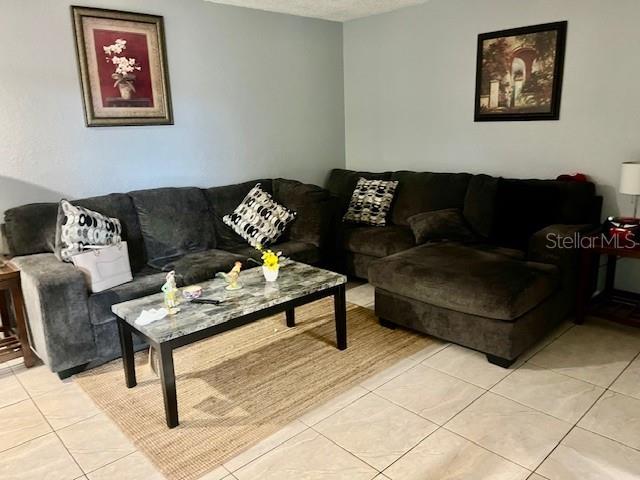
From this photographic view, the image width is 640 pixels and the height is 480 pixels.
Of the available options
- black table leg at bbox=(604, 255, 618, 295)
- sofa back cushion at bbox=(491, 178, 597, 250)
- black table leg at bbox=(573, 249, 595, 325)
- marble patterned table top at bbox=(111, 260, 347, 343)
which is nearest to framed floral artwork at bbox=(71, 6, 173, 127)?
marble patterned table top at bbox=(111, 260, 347, 343)

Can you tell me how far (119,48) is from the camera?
11.3 feet

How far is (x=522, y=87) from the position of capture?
3.73 metres

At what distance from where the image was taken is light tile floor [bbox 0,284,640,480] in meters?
1.93

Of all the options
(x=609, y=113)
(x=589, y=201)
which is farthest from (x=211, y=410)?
(x=609, y=113)

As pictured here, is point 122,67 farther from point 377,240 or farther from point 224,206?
point 377,240

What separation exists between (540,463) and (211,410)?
149 cm

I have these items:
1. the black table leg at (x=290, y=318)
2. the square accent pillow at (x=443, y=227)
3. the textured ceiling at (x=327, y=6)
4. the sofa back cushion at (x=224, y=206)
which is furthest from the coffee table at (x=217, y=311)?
the textured ceiling at (x=327, y=6)

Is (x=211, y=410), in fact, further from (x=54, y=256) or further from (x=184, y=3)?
(x=184, y=3)

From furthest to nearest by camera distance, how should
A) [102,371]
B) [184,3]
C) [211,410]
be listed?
[184,3] < [102,371] < [211,410]

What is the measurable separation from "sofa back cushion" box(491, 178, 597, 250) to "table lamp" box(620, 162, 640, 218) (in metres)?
0.29

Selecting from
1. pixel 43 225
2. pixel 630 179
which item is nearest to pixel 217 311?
pixel 43 225

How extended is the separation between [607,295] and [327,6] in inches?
127

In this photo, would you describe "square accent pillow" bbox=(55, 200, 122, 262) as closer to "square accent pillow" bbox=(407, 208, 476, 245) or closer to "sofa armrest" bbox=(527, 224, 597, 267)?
"square accent pillow" bbox=(407, 208, 476, 245)

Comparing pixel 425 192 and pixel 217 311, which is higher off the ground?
pixel 425 192
